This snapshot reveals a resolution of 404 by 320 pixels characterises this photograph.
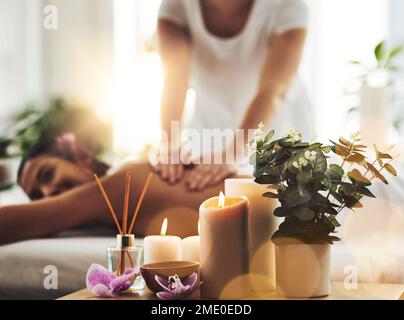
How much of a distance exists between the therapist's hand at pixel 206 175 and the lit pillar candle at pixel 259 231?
70 cm

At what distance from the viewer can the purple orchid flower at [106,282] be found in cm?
85

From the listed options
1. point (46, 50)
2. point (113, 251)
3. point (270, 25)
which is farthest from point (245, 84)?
point (113, 251)

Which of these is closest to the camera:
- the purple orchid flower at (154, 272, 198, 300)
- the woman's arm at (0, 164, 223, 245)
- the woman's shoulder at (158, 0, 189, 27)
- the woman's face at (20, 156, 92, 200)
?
the purple orchid flower at (154, 272, 198, 300)

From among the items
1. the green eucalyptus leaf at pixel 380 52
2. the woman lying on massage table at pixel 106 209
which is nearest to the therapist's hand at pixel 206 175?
the woman lying on massage table at pixel 106 209

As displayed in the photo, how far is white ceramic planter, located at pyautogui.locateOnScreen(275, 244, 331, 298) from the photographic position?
0.84 meters

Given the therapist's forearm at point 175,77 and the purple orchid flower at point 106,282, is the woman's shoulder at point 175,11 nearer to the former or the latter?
the therapist's forearm at point 175,77

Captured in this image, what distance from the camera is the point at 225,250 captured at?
0.83 metres

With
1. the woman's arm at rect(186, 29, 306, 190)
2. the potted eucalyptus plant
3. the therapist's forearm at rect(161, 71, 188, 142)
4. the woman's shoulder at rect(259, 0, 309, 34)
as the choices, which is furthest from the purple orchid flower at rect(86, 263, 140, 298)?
the woman's shoulder at rect(259, 0, 309, 34)

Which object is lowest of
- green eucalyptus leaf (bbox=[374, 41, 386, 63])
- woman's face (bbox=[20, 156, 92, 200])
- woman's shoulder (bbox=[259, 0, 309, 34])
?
woman's face (bbox=[20, 156, 92, 200])

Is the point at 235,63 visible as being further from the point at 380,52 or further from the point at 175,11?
the point at 380,52

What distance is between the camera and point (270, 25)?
71.2 inches

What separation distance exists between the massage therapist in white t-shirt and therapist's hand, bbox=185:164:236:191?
0.58ft

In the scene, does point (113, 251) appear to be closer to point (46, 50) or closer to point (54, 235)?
point (54, 235)

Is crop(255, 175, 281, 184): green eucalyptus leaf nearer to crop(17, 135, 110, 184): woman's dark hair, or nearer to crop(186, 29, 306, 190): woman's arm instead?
crop(186, 29, 306, 190): woman's arm
